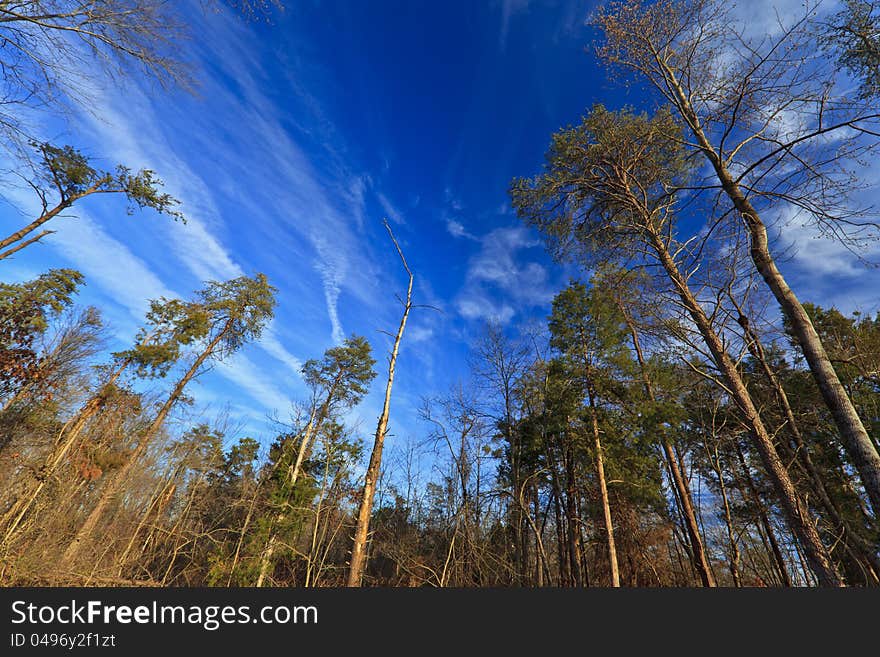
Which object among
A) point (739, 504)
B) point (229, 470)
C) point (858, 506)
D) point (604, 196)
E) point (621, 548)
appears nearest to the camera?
point (604, 196)

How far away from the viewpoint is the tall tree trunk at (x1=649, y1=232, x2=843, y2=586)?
3.95m

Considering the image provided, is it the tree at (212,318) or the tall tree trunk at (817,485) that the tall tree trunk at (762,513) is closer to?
the tall tree trunk at (817,485)

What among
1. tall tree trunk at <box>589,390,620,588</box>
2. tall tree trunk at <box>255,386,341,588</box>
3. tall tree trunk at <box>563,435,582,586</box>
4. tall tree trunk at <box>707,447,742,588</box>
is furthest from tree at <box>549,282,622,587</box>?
tall tree trunk at <box>255,386,341,588</box>

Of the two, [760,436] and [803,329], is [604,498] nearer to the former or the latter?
[760,436]

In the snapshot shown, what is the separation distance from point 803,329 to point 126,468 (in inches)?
799

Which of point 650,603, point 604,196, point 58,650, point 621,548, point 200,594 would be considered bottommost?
point 58,650

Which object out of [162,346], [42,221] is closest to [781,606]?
[42,221]

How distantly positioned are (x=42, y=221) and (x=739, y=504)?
28561mm

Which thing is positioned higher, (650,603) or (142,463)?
(142,463)

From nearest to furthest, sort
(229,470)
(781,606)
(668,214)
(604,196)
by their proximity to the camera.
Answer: (781,606)
(668,214)
(604,196)
(229,470)

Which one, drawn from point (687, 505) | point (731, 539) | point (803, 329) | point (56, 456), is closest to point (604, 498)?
point (731, 539)

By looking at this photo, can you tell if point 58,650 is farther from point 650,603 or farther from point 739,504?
point 739,504

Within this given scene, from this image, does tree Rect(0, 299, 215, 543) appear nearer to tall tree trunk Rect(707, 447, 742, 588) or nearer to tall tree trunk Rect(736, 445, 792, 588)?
tall tree trunk Rect(707, 447, 742, 588)

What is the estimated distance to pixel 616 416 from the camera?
39.3ft
